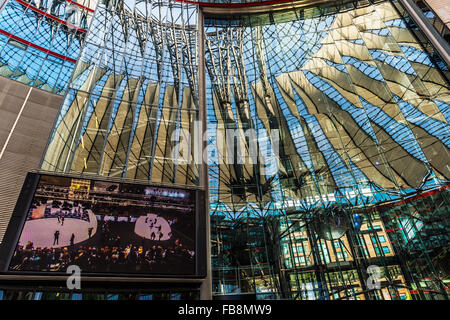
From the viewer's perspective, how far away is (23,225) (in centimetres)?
834

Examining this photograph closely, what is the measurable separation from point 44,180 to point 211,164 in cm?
752

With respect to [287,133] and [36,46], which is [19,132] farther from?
→ [287,133]

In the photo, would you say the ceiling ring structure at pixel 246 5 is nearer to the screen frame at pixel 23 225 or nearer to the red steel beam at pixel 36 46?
the red steel beam at pixel 36 46

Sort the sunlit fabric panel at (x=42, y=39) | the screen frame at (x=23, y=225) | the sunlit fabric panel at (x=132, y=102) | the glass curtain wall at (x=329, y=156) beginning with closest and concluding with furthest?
the screen frame at (x=23, y=225), the glass curtain wall at (x=329, y=156), the sunlit fabric panel at (x=132, y=102), the sunlit fabric panel at (x=42, y=39)

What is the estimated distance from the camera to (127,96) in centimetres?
1370

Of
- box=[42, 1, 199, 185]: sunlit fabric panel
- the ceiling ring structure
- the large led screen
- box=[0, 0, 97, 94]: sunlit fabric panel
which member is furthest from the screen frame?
the ceiling ring structure

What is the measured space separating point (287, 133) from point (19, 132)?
14.8 meters

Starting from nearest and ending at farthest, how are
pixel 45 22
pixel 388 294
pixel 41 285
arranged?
pixel 41 285
pixel 388 294
pixel 45 22

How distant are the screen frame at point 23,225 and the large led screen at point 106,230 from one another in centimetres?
10

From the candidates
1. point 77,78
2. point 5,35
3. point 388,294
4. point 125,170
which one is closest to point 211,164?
point 125,170

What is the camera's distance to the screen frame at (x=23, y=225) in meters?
7.79

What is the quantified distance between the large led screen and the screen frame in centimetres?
10

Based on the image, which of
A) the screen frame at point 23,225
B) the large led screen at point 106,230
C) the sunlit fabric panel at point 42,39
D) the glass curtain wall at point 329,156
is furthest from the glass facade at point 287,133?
the large led screen at point 106,230

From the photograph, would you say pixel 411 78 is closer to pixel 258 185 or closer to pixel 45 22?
pixel 258 185
